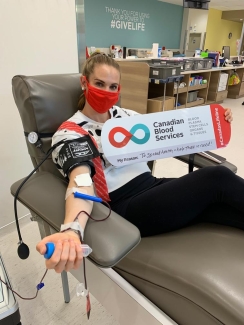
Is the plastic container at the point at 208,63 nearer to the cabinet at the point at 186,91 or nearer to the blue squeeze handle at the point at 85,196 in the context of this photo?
the cabinet at the point at 186,91

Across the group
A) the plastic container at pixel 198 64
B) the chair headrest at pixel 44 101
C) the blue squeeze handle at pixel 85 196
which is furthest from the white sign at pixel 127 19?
the blue squeeze handle at pixel 85 196

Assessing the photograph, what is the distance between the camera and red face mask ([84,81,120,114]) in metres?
0.99

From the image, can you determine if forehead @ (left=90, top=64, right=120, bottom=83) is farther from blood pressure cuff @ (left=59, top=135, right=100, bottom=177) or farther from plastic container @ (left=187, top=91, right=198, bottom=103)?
plastic container @ (left=187, top=91, right=198, bottom=103)

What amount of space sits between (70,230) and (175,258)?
13.9 inches

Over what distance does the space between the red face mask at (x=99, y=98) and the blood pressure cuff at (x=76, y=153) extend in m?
0.21

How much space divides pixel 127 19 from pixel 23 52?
17.0 ft

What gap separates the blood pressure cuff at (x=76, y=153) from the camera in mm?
793

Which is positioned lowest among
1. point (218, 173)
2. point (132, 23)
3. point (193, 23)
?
point (218, 173)

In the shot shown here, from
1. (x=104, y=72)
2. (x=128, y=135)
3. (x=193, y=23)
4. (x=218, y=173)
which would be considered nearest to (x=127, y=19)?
(x=193, y=23)

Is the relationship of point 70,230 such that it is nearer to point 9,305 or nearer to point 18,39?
point 9,305

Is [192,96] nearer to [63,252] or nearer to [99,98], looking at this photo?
[99,98]

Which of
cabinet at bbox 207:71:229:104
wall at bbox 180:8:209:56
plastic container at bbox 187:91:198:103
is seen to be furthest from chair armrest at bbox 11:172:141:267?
wall at bbox 180:8:209:56

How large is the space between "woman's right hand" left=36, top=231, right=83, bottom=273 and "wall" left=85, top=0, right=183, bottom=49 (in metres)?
5.20

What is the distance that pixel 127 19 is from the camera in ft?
18.7
